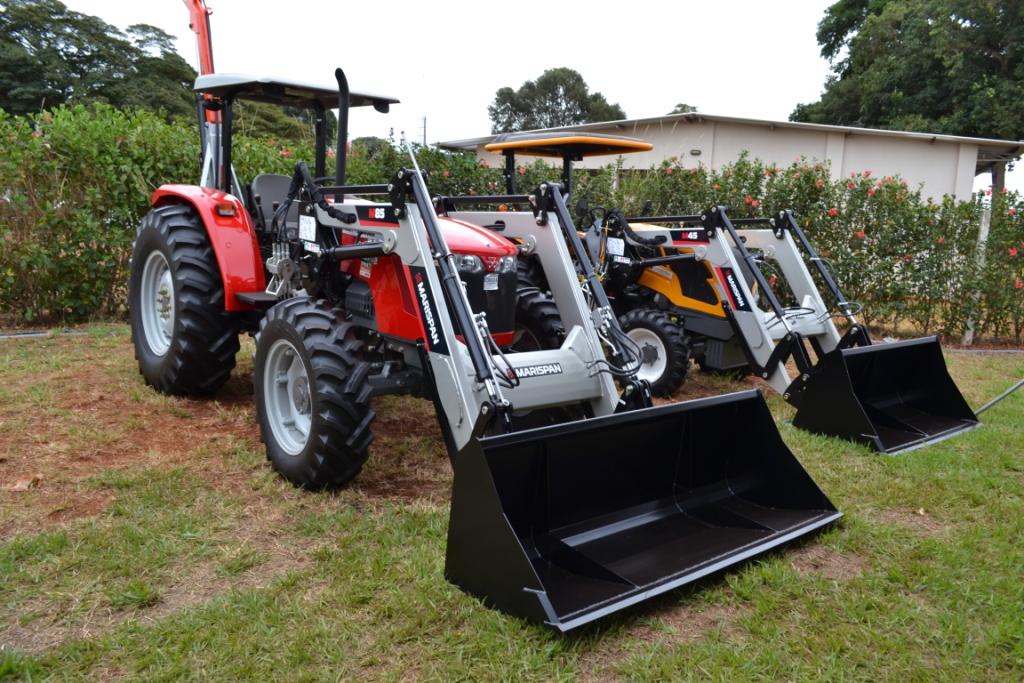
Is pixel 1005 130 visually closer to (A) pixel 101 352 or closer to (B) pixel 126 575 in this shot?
(A) pixel 101 352

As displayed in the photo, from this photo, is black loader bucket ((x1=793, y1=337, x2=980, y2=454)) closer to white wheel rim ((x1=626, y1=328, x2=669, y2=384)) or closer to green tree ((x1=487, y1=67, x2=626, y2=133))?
white wheel rim ((x1=626, y1=328, x2=669, y2=384))

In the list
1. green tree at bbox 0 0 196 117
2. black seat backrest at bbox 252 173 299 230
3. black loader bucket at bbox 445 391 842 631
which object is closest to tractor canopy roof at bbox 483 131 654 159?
black seat backrest at bbox 252 173 299 230

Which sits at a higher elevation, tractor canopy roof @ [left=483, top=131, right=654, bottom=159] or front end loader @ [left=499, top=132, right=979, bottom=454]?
tractor canopy roof @ [left=483, top=131, right=654, bottom=159]

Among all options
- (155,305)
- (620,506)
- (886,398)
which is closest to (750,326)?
(886,398)

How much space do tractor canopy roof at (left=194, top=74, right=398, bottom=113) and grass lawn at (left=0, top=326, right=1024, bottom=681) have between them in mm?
1978

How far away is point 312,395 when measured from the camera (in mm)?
3383

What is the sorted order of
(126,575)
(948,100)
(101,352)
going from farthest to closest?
(948,100), (101,352), (126,575)

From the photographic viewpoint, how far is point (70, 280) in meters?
7.50

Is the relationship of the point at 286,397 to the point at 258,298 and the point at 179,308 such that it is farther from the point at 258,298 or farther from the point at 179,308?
the point at 179,308

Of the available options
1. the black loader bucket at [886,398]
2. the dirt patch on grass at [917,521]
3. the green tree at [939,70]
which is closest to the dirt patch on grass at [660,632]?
the dirt patch on grass at [917,521]

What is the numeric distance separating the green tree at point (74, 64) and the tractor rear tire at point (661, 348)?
2412 cm

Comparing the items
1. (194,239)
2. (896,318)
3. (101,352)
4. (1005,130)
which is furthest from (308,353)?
(1005,130)

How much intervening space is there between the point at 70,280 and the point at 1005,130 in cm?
2237

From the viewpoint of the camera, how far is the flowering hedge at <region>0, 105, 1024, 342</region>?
7.18m
